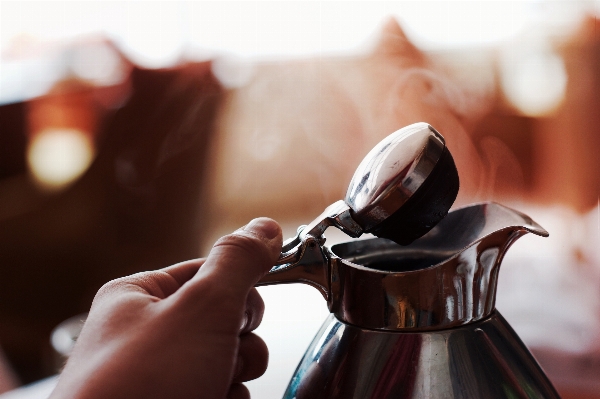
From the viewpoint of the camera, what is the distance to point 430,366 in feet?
1.41

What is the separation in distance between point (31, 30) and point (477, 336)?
103cm

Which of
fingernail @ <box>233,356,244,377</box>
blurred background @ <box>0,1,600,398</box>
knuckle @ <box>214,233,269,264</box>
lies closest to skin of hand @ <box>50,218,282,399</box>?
knuckle @ <box>214,233,269,264</box>

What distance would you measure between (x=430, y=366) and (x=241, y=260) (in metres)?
0.17

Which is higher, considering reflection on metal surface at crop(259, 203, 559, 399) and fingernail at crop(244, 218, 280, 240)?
fingernail at crop(244, 218, 280, 240)

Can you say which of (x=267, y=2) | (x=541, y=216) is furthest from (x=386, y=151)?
(x=541, y=216)

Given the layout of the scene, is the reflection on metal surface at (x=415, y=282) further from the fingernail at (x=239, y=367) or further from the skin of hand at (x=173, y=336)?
the fingernail at (x=239, y=367)

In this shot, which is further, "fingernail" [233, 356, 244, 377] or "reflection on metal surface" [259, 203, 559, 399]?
"fingernail" [233, 356, 244, 377]

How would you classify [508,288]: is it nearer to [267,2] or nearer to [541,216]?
[541,216]

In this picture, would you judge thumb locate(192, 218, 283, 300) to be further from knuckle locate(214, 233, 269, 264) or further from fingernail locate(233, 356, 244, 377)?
fingernail locate(233, 356, 244, 377)

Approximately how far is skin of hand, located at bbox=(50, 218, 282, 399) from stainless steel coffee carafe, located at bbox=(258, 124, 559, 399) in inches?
1.9

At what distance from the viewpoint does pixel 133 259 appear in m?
1.18

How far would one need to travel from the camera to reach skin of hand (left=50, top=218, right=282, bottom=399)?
0.40 metres

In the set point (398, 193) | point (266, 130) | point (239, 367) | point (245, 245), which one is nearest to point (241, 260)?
point (245, 245)

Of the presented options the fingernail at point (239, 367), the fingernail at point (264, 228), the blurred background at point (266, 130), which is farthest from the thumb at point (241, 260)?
the blurred background at point (266, 130)
